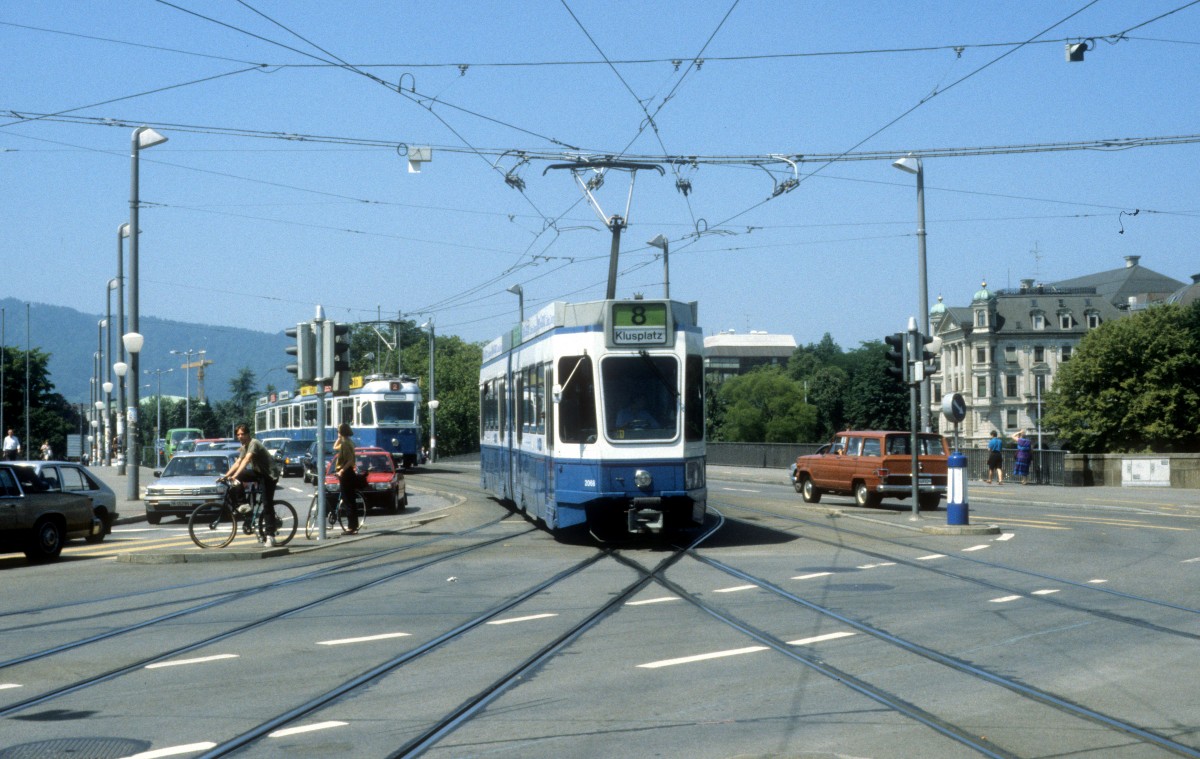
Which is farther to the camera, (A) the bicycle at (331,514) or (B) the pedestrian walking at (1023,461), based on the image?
(B) the pedestrian walking at (1023,461)

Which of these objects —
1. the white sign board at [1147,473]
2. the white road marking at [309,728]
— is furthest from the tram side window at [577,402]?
the white sign board at [1147,473]

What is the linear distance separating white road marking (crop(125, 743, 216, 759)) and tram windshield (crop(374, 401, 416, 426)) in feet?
145

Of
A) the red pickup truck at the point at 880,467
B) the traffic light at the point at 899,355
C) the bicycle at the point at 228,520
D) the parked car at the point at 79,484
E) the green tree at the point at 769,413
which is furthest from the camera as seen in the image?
the green tree at the point at 769,413

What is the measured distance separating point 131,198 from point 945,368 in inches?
4661

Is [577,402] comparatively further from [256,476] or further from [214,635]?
[214,635]

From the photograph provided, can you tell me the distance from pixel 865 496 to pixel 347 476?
12724mm

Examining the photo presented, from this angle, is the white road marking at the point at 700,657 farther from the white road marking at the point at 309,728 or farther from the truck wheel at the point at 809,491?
the truck wheel at the point at 809,491

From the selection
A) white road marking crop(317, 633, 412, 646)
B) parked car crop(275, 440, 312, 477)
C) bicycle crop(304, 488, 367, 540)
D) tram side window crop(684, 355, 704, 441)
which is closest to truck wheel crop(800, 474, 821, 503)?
bicycle crop(304, 488, 367, 540)

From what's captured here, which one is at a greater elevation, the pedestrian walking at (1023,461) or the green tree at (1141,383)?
the green tree at (1141,383)

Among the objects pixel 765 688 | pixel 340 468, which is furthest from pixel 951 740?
pixel 340 468

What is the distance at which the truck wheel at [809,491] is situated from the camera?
103 feet

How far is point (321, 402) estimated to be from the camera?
19672 millimetres

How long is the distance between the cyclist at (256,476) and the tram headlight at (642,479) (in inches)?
196

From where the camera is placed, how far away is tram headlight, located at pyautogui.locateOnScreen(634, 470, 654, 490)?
1762 centimetres
